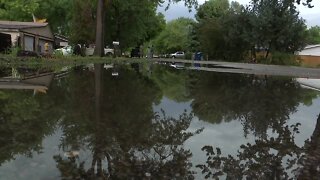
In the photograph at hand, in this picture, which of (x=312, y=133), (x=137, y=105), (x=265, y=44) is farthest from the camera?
(x=265, y=44)

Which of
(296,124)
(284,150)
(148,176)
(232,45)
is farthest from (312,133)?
(232,45)

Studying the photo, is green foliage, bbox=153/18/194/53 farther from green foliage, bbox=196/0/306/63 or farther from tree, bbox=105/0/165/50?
green foliage, bbox=196/0/306/63

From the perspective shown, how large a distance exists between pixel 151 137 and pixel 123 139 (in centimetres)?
57

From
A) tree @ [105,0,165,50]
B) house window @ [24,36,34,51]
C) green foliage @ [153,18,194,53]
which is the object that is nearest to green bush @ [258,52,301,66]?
tree @ [105,0,165,50]

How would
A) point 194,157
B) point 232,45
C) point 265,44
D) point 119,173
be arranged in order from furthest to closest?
1. point 232,45
2. point 265,44
3. point 194,157
4. point 119,173

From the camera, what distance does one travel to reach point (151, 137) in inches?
282

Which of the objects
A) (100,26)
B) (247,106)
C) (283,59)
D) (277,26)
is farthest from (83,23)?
(247,106)

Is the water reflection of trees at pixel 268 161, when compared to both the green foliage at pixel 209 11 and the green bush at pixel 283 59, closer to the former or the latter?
the green bush at pixel 283 59

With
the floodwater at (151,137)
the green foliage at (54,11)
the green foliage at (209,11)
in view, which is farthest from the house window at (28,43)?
the floodwater at (151,137)

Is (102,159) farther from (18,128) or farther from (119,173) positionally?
(18,128)

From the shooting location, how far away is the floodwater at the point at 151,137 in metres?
5.31

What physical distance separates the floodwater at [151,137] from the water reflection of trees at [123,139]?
1 cm

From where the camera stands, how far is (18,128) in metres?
7.45

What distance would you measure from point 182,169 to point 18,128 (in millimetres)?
3409
